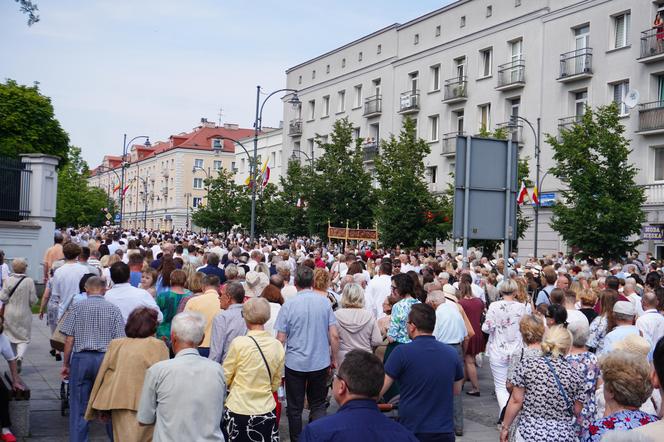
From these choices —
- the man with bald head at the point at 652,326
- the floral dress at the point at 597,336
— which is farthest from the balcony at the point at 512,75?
the floral dress at the point at 597,336

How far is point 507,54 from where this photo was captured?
43.1m

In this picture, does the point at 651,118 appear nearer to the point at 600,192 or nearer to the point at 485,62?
the point at 600,192

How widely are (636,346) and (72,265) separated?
23.6 ft

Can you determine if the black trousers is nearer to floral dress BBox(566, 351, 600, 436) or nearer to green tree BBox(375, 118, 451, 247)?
floral dress BBox(566, 351, 600, 436)

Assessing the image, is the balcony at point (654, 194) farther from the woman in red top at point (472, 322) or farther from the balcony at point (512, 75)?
the woman in red top at point (472, 322)

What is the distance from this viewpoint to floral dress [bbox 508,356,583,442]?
5.92 meters

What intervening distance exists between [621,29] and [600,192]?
33.5 ft

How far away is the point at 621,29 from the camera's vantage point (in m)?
36.6

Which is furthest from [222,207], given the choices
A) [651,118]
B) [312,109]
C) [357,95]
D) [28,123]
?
[651,118]

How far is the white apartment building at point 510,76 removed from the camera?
34938 mm

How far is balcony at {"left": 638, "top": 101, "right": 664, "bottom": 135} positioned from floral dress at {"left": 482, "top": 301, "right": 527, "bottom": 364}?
26.3 m

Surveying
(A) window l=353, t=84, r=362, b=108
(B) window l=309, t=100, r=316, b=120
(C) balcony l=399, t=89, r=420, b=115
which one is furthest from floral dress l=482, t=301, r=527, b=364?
(B) window l=309, t=100, r=316, b=120

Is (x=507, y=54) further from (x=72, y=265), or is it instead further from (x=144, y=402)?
(x=144, y=402)

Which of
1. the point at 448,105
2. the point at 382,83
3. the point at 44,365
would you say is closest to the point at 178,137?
the point at 382,83
